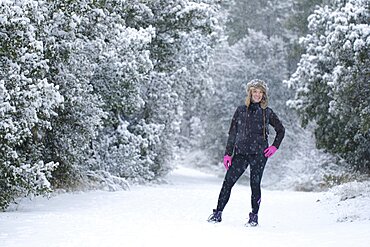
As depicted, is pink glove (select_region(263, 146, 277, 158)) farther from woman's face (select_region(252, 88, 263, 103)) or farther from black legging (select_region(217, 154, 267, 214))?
woman's face (select_region(252, 88, 263, 103))

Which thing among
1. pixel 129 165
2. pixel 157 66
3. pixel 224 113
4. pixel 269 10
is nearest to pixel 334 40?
pixel 157 66

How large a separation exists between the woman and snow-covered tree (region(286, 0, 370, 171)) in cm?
659

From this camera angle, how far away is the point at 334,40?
52.4 feet

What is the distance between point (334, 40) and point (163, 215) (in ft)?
30.8

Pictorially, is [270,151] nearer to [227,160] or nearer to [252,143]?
[252,143]

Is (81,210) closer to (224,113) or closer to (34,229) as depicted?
(34,229)

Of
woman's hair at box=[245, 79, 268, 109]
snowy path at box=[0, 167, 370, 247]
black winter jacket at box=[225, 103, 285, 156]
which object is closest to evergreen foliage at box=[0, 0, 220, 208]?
snowy path at box=[0, 167, 370, 247]

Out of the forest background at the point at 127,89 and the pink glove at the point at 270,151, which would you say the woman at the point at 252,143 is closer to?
the pink glove at the point at 270,151

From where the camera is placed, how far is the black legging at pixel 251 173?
278 inches

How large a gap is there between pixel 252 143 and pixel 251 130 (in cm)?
16

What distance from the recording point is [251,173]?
7.15m

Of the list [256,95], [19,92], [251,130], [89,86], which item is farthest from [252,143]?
[89,86]

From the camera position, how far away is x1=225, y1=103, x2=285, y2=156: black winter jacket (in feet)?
23.1

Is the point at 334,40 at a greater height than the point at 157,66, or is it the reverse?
the point at 334,40
